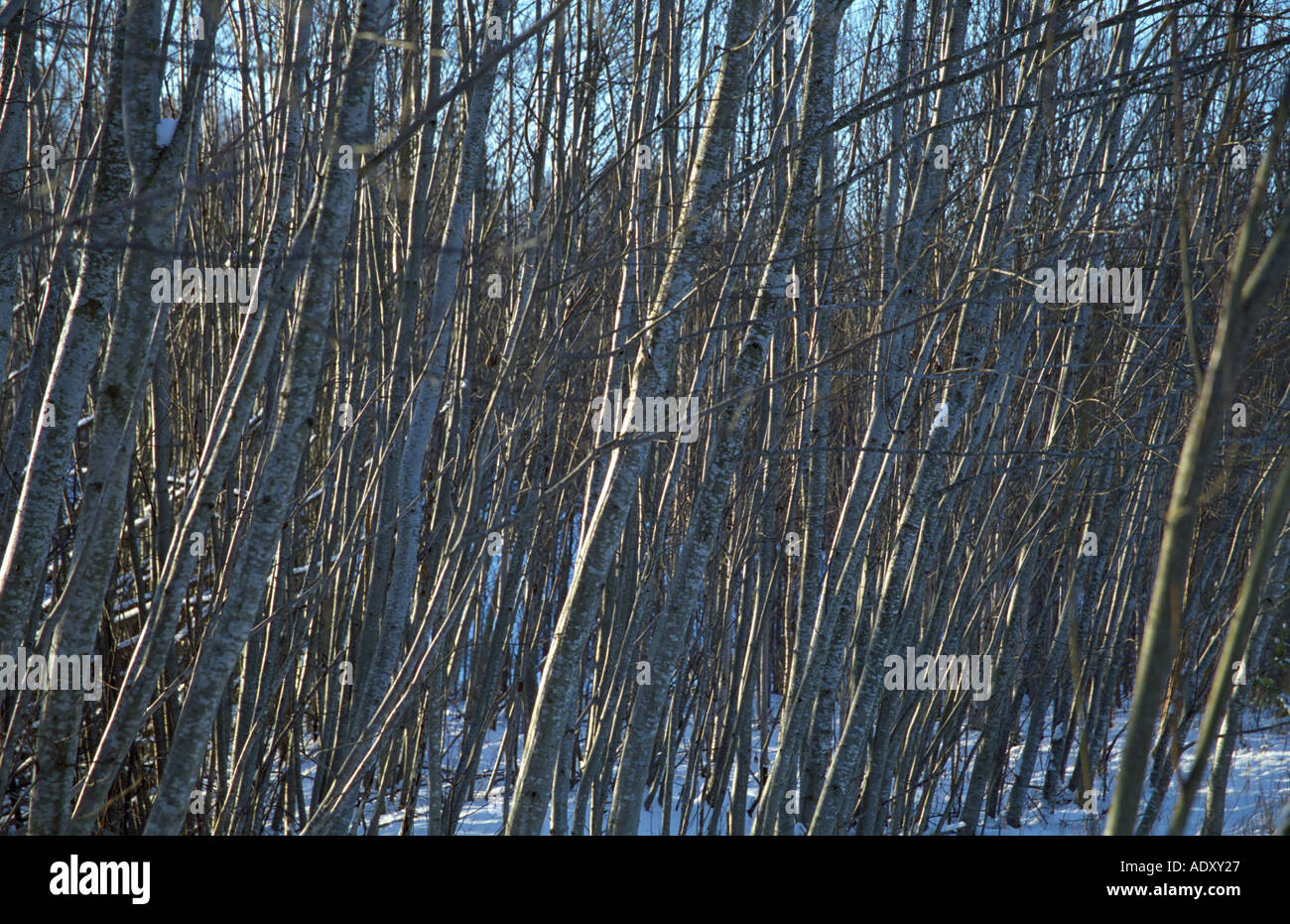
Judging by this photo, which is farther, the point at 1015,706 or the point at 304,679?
the point at 1015,706

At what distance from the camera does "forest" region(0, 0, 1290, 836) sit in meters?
1.94

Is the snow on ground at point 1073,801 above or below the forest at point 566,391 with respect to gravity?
below

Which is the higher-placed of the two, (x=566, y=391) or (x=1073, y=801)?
(x=566, y=391)

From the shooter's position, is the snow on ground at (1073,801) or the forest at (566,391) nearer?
the forest at (566,391)

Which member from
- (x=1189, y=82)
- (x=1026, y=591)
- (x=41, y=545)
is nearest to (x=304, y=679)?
(x=41, y=545)

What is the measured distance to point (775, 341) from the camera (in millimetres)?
3432

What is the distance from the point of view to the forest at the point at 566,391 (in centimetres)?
194

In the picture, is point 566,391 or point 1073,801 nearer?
point 566,391

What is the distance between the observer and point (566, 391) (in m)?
3.51

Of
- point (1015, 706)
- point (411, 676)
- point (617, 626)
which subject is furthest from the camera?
point (1015, 706)

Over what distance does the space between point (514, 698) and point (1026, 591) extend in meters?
2.48

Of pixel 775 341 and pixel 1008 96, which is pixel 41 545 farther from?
pixel 1008 96

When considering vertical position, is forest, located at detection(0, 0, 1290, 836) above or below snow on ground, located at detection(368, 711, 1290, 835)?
above

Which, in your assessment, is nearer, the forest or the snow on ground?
the forest
